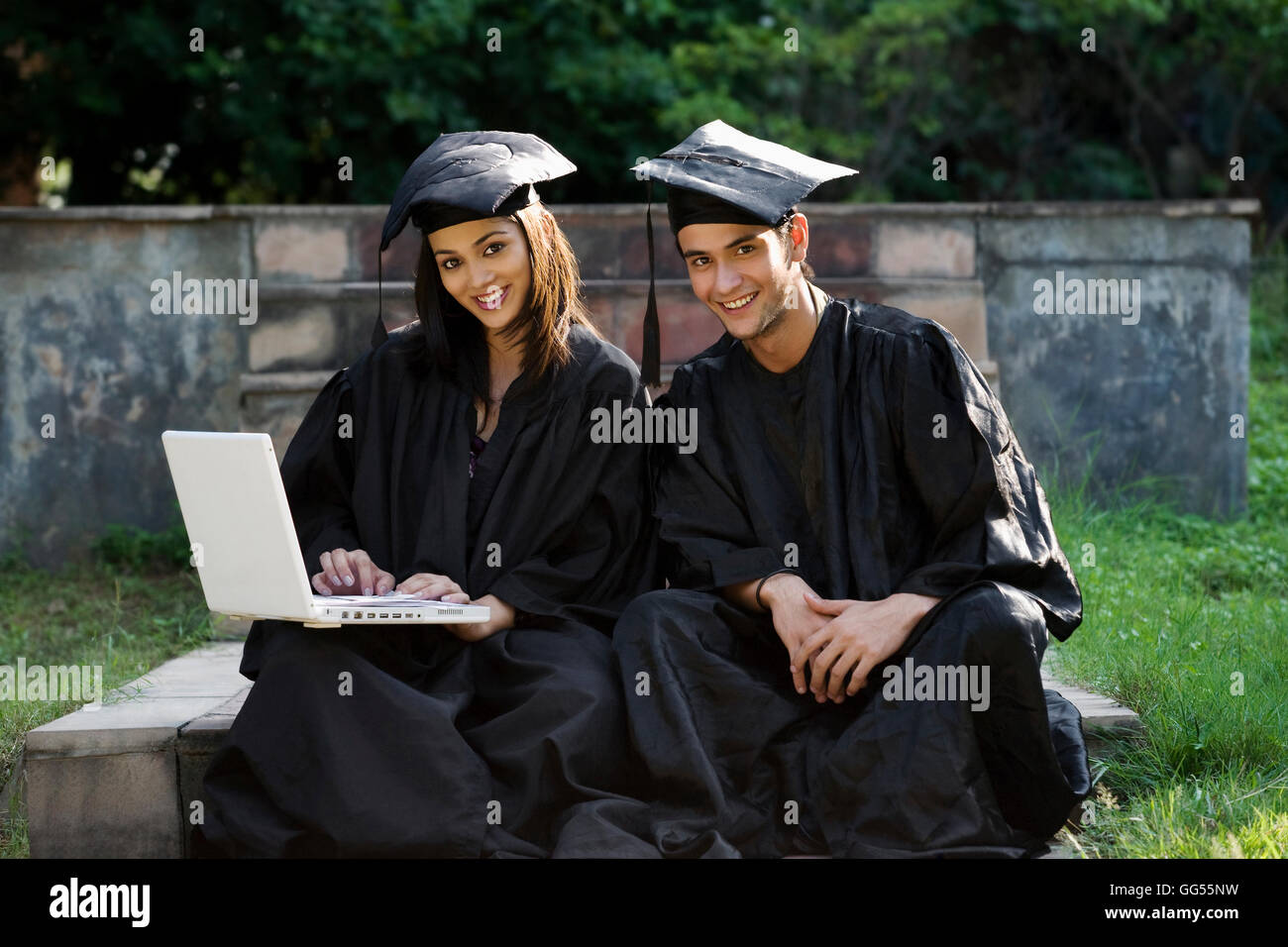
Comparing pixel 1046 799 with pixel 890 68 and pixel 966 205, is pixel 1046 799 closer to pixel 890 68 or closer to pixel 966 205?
pixel 966 205

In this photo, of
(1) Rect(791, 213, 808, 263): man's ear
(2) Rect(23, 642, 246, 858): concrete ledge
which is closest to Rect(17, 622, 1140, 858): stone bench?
(2) Rect(23, 642, 246, 858): concrete ledge

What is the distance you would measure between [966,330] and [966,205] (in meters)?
0.64

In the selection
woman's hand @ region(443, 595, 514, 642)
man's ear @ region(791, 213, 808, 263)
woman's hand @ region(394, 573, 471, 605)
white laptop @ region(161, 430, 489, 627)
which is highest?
man's ear @ region(791, 213, 808, 263)

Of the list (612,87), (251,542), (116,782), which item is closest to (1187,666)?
(251,542)

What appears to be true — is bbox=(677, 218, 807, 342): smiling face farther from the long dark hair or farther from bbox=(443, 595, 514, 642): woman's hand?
bbox=(443, 595, 514, 642): woman's hand

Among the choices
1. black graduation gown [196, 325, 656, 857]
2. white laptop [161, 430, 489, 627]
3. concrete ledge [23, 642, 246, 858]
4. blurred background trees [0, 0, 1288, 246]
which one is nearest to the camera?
white laptop [161, 430, 489, 627]

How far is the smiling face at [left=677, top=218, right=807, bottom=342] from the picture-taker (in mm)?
3594

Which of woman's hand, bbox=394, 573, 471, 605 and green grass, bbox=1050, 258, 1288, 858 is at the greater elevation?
woman's hand, bbox=394, 573, 471, 605

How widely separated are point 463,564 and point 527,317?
68 cm

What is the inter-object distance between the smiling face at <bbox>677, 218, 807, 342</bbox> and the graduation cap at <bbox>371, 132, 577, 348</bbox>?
1.44 ft

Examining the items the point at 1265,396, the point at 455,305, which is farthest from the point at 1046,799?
the point at 1265,396

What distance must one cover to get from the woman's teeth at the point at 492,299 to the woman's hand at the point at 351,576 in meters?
0.71

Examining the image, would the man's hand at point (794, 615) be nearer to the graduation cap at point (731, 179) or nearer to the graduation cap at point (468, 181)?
the graduation cap at point (731, 179)

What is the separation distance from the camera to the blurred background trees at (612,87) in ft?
28.2
